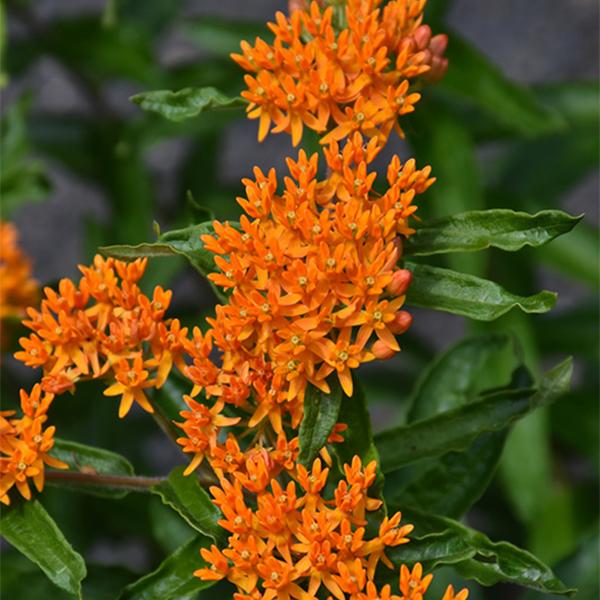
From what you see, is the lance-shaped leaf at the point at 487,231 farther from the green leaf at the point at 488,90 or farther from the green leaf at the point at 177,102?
the green leaf at the point at 488,90

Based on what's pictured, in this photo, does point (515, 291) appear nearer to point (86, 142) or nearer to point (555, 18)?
point (86, 142)

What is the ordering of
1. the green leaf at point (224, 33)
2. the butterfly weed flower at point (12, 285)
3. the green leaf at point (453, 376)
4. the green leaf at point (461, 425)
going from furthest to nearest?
the green leaf at point (224, 33) → the butterfly weed flower at point (12, 285) → the green leaf at point (453, 376) → the green leaf at point (461, 425)

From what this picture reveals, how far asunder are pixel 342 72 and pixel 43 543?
0.80 metres

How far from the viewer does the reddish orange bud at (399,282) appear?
1.57 m

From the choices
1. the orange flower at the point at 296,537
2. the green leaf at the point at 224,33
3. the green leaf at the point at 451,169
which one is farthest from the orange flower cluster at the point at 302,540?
the green leaf at the point at 224,33

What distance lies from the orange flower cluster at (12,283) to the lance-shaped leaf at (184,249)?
88 centimetres

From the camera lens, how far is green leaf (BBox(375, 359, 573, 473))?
1.78 m

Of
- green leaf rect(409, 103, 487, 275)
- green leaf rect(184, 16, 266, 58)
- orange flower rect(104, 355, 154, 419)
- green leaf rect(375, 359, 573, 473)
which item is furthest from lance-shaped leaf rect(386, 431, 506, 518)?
green leaf rect(184, 16, 266, 58)

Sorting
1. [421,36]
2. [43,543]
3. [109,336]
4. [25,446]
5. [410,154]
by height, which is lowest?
[410,154]

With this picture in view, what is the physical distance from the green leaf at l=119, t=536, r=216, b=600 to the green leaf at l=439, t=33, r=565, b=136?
142 cm

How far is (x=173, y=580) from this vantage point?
1679 mm

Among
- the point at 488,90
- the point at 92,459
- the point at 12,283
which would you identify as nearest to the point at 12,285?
the point at 12,283

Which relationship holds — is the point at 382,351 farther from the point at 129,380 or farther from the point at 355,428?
the point at 129,380

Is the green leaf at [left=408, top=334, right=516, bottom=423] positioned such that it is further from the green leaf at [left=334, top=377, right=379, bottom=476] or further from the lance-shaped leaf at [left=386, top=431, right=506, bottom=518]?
the green leaf at [left=334, top=377, right=379, bottom=476]
